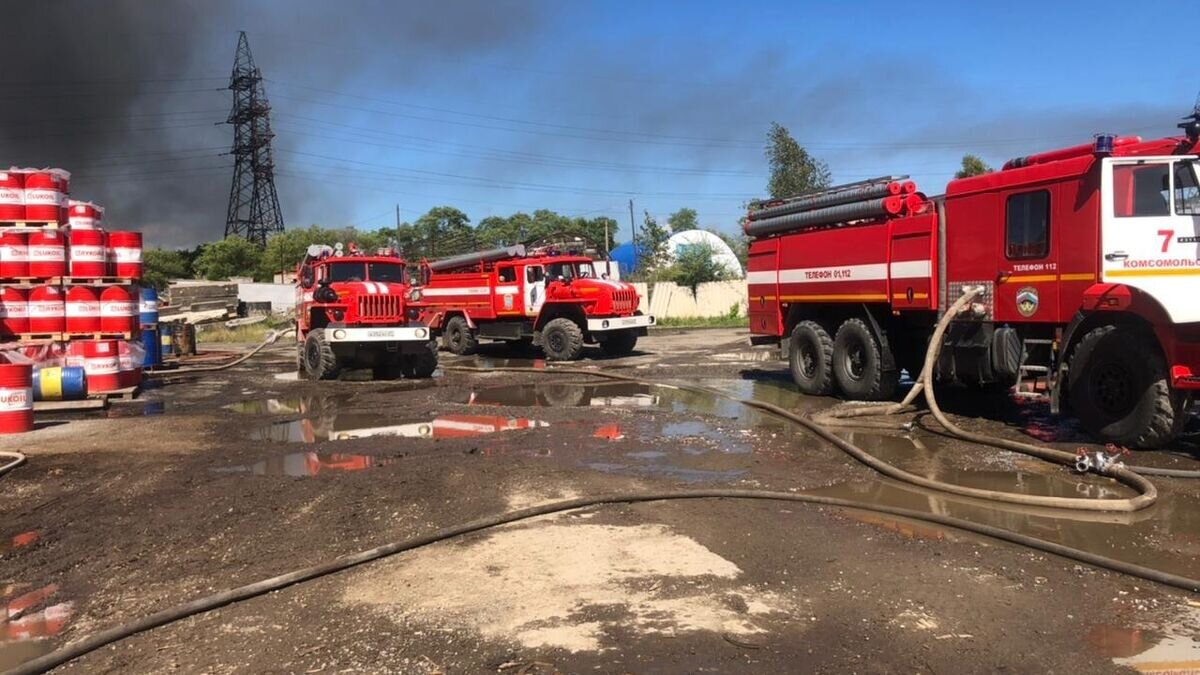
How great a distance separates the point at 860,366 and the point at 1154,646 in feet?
25.1

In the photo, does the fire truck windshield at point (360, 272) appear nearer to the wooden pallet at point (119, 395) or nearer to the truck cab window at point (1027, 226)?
the wooden pallet at point (119, 395)

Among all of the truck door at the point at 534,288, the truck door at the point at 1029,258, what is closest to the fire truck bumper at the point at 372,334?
the truck door at the point at 534,288

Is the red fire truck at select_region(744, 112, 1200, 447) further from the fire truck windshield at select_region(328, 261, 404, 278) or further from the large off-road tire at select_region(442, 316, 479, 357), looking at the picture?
the large off-road tire at select_region(442, 316, 479, 357)

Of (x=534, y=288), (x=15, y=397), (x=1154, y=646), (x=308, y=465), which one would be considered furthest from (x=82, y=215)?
(x=1154, y=646)

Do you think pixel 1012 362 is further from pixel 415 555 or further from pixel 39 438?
pixel 39 438

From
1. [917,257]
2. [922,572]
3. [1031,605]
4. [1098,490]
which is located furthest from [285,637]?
[917,257]

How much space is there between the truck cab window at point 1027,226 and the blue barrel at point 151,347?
647 inches

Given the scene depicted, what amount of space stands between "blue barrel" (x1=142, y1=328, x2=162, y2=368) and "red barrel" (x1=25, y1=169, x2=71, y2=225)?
16.5 ft

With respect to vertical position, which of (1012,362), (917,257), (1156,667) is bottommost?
(1156,667)

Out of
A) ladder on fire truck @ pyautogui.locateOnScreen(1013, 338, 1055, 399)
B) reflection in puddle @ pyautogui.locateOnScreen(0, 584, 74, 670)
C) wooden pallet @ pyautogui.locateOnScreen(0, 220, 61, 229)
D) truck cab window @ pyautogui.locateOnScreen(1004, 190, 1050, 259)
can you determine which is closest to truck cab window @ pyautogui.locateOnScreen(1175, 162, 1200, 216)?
truck cab window @ pyautogui.locateOnScreen(1004, 190, 1050, 259)

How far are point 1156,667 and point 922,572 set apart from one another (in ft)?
4.30

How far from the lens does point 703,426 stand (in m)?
9.72

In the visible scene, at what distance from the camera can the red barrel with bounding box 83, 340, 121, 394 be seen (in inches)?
489

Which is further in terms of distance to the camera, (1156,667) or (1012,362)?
(1012,362)
